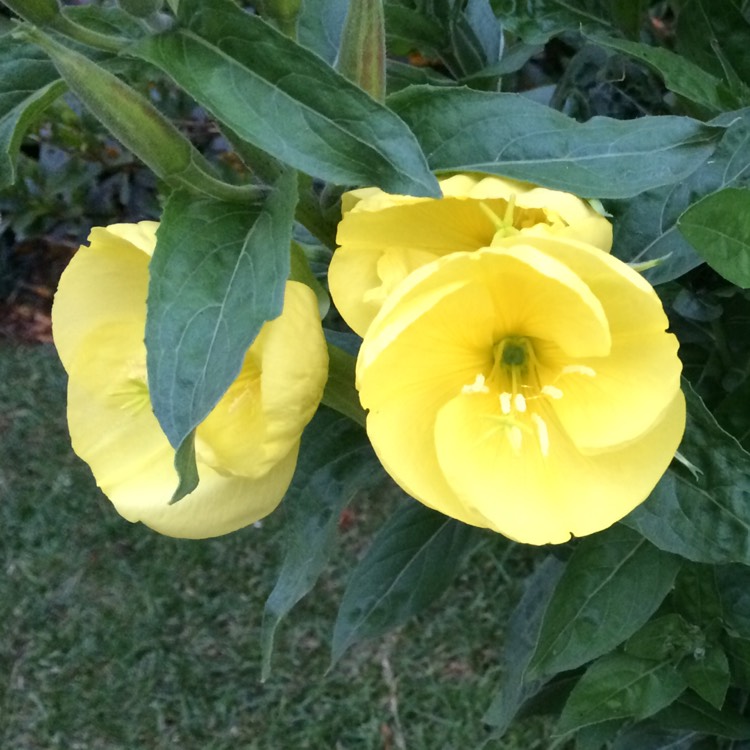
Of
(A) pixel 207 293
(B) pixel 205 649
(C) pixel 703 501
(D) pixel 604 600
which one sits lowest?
(B) pixel 205 649

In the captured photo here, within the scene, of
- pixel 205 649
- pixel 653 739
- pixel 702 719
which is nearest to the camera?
pixel 702 719

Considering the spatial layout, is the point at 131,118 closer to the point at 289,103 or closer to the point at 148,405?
the point at 289,103

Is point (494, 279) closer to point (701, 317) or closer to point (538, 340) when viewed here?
point (538, 340)

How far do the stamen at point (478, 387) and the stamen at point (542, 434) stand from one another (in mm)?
40

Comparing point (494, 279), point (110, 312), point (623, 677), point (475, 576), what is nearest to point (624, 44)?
point (494, 279)

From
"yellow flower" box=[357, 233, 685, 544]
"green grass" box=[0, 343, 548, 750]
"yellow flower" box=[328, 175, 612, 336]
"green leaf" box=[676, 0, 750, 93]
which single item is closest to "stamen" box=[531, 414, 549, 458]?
"yellow flower" box=[357, 233, 685, 544]

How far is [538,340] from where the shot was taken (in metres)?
0.67

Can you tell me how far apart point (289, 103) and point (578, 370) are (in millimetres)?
245

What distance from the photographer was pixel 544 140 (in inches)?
26.1

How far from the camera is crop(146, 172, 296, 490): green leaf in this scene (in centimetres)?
56

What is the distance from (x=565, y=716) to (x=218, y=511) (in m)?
0.54

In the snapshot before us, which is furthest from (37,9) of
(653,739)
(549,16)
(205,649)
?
(205,649)

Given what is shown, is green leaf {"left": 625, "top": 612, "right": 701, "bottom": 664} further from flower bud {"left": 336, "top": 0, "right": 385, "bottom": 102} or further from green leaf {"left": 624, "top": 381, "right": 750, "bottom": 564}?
flower bud {"left": 336, "top": 0, "right": 385, "bottom": 102}

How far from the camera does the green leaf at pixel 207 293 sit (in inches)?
21.9
